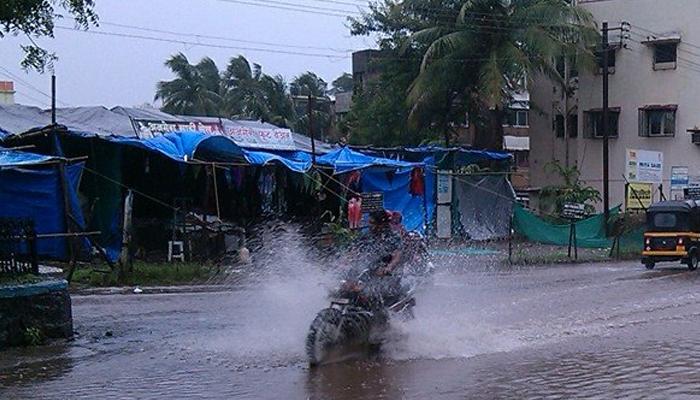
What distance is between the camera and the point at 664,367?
1112 centimetres

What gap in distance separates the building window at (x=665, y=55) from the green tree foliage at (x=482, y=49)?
3859mm

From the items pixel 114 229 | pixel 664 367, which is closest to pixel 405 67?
pixel 114 229

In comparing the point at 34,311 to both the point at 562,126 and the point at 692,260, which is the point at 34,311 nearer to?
the point at 692,260

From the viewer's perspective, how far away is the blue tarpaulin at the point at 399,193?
30.2 meters

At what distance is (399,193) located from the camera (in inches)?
1220

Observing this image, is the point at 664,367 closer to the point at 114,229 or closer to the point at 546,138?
the point at 114,229

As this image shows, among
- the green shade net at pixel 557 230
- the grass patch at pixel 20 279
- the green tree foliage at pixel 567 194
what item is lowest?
Answer: the green shade net at pixel 557 230

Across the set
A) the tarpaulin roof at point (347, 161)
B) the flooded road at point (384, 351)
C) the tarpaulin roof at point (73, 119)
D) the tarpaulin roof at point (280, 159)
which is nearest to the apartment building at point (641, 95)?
the tarpaulin roof at point (347, 161)

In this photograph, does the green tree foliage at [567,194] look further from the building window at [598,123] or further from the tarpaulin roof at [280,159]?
the tarpaulin roof at [280,159]

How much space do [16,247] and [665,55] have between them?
3721cm

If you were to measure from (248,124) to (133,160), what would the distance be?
6.31 m

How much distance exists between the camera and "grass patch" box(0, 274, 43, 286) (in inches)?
499

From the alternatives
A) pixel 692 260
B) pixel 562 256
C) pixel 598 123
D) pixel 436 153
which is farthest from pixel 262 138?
pixel 598 123

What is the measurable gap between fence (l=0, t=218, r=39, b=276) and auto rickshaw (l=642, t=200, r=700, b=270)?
59.8 feet
